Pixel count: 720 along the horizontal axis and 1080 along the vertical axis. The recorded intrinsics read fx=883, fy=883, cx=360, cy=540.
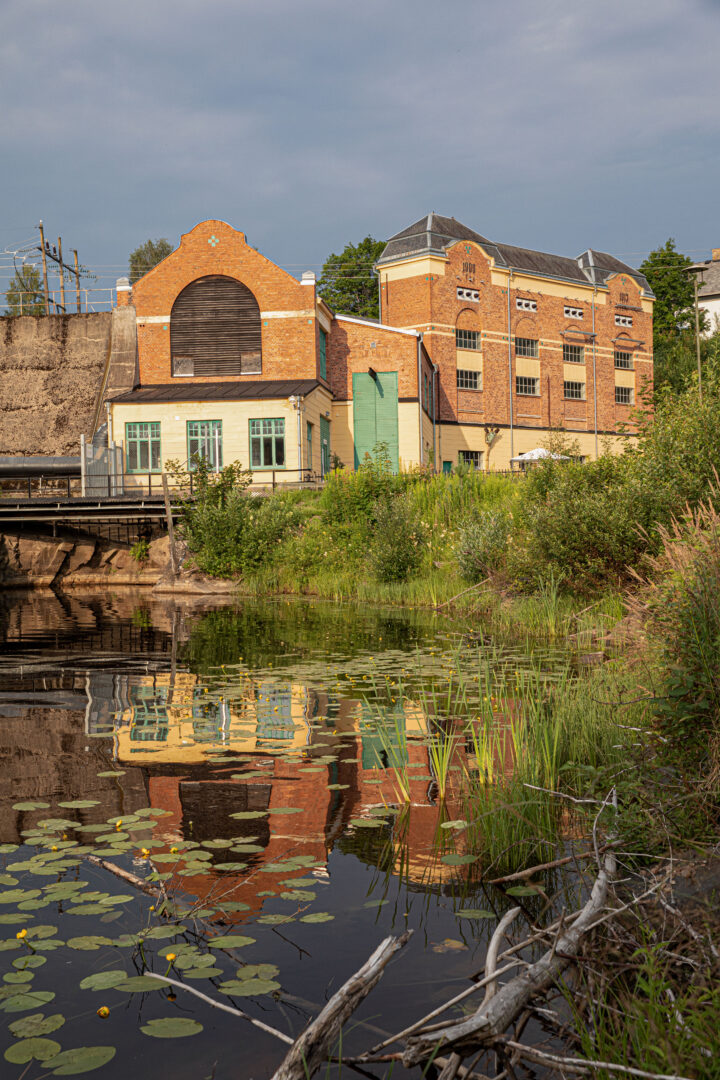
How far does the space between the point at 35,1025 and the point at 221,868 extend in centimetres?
138

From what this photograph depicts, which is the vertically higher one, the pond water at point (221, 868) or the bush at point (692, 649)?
the bush at point (692, 649)

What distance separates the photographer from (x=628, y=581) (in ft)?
47.7

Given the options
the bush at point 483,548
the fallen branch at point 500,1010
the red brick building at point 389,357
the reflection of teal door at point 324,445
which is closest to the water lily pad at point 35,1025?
the fallen branch at point 500,1010

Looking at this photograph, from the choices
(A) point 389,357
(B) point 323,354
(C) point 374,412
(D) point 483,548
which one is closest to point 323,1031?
(D) point 483,548

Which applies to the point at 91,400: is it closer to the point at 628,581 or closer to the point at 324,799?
the point at 628,581

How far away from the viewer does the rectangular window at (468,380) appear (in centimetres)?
4259

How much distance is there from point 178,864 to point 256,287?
3195 cm

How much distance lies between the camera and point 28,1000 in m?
3.23

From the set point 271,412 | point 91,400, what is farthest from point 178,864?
point 91,400

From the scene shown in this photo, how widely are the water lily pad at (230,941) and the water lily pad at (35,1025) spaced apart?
2.14 feet

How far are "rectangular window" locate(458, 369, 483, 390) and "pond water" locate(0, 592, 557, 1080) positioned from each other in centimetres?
3430

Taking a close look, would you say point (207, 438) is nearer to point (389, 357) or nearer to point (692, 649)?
point (389, 357)

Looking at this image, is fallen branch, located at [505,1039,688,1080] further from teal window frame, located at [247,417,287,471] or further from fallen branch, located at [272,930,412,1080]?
teal window frame, located at [247,417,287,471]

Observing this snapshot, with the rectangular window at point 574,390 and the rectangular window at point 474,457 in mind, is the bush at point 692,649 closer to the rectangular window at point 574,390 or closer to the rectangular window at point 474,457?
the rectangular window at point 474,457
